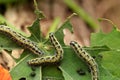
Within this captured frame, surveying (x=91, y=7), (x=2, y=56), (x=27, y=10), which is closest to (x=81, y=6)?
(x=91, y=7)

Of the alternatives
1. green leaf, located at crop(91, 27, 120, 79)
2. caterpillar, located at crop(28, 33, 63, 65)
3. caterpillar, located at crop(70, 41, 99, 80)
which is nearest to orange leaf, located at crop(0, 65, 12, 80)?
caterpillar, located at crop(28, 33, 63, 65)

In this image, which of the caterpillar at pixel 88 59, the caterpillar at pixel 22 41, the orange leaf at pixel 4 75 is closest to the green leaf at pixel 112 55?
the caterpillar at pixel 88 59

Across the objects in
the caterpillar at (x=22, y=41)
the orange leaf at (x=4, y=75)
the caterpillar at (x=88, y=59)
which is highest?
the caterpillar at (x=22, y=41)

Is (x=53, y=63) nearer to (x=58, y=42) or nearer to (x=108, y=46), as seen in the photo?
(x=58, y=42)

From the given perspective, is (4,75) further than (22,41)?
No

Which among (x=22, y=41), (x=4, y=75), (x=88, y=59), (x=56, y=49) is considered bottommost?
(x=4, y=75)

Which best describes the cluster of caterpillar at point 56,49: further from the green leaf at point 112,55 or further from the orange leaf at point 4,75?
the orange leaf at point 4,75

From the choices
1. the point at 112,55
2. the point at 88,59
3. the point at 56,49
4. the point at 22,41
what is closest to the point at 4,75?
the point at 22,41

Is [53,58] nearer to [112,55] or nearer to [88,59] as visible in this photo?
[88,59]

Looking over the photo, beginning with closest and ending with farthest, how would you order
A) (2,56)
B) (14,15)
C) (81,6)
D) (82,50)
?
(82,50) < (2,56) < (14,15) < (81,6)
